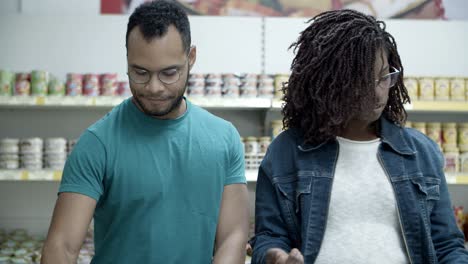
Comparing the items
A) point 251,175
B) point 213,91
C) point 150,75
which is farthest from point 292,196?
point 213,91

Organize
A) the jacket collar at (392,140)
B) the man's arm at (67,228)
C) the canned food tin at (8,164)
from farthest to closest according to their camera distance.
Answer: the canned food tin at (8,164) → the jacket collar at (392,140) → the man's arm at (67,228)

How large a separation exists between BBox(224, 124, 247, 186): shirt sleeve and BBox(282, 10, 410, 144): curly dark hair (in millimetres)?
156

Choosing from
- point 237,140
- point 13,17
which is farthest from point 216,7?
point 237,140

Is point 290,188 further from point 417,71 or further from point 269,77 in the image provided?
point 417,71

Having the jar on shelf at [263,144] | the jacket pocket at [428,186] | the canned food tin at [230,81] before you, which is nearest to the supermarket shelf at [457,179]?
the jar on shelf at [263,144]

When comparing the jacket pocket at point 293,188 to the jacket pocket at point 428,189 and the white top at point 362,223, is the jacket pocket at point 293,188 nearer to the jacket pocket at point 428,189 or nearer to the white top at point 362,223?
the white top at point 362,223

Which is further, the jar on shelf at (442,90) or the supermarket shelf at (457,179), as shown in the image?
the jar on shelf at (442,90)

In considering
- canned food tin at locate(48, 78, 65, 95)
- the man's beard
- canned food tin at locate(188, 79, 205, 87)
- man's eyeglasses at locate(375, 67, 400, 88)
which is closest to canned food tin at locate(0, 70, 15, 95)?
canned food tin at locate(48, 78, 65, 95)

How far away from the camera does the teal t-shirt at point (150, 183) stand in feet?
5.05

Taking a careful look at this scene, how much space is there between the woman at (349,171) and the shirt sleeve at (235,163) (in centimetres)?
7

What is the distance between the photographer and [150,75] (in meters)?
1.51

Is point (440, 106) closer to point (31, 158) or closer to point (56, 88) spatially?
point (56, 88)

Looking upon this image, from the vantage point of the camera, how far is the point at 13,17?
3869mm

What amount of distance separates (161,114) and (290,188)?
37 cm
